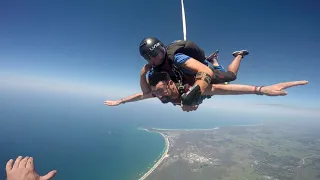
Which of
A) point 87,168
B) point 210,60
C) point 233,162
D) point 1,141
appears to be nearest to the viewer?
point 210,60

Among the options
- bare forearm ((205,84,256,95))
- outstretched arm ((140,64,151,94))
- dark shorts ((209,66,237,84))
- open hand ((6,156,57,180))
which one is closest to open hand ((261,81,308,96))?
bare forearm ((205,84,256,95))

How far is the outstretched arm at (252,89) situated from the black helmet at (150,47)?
99 centimetres

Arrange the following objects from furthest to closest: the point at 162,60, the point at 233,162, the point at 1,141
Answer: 1. the point at 1,141
2. the point at 233,162
3. the point at 162,60

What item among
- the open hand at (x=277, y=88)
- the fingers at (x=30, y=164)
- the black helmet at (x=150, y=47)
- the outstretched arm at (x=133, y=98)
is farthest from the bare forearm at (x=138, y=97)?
the fingers at (x=30, y=164)

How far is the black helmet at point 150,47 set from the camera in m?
2.56

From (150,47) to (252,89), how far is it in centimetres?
157

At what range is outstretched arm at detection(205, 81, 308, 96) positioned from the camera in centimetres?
264

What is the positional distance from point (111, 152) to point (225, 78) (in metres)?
76.1

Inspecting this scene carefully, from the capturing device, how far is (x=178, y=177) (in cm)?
5041

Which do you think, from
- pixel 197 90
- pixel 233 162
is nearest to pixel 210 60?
pixel 197 90

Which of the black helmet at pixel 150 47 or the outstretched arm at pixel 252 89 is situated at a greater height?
the black helmet at pixel 150 47

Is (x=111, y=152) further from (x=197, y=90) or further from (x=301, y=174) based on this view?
(x=197, y=90)

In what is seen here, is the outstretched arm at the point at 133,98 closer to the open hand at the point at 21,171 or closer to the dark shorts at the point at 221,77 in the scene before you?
the dark shorts at the point at 221,77

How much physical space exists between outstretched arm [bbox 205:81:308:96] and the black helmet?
99 cm
